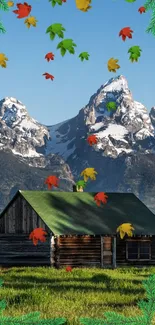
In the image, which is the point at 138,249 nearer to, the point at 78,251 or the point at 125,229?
the point at 125,229

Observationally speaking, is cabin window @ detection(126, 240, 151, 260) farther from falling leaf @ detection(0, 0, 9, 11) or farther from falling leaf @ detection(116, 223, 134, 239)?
falling leaf @ detection(0, 0, 9, 11)

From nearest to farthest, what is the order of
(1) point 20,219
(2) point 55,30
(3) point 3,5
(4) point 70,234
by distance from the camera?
(3) point 3,5 < (2) point 55,30 < (4) point 70,234 < (1) point 20,219

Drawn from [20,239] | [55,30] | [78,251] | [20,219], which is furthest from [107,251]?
[55,30]

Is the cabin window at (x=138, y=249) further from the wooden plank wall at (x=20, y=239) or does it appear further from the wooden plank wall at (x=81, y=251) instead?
the wooden plank wall at (x=20, y=239)

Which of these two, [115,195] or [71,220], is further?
[115,195]

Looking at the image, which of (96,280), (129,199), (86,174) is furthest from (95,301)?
(129,199)

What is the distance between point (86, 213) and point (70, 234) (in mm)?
4632

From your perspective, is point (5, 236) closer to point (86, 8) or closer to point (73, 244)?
point (73, 244)

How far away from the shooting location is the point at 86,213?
145ft

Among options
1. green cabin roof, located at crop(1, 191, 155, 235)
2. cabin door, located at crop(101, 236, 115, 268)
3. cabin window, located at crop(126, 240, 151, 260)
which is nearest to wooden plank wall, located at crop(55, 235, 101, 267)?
cabin door, located at crop(101, 236, 115, 268)

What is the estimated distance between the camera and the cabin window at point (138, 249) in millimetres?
42812

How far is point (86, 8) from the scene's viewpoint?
24.2ft

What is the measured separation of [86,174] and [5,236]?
30.4 metres

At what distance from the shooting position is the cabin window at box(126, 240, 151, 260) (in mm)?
42812
